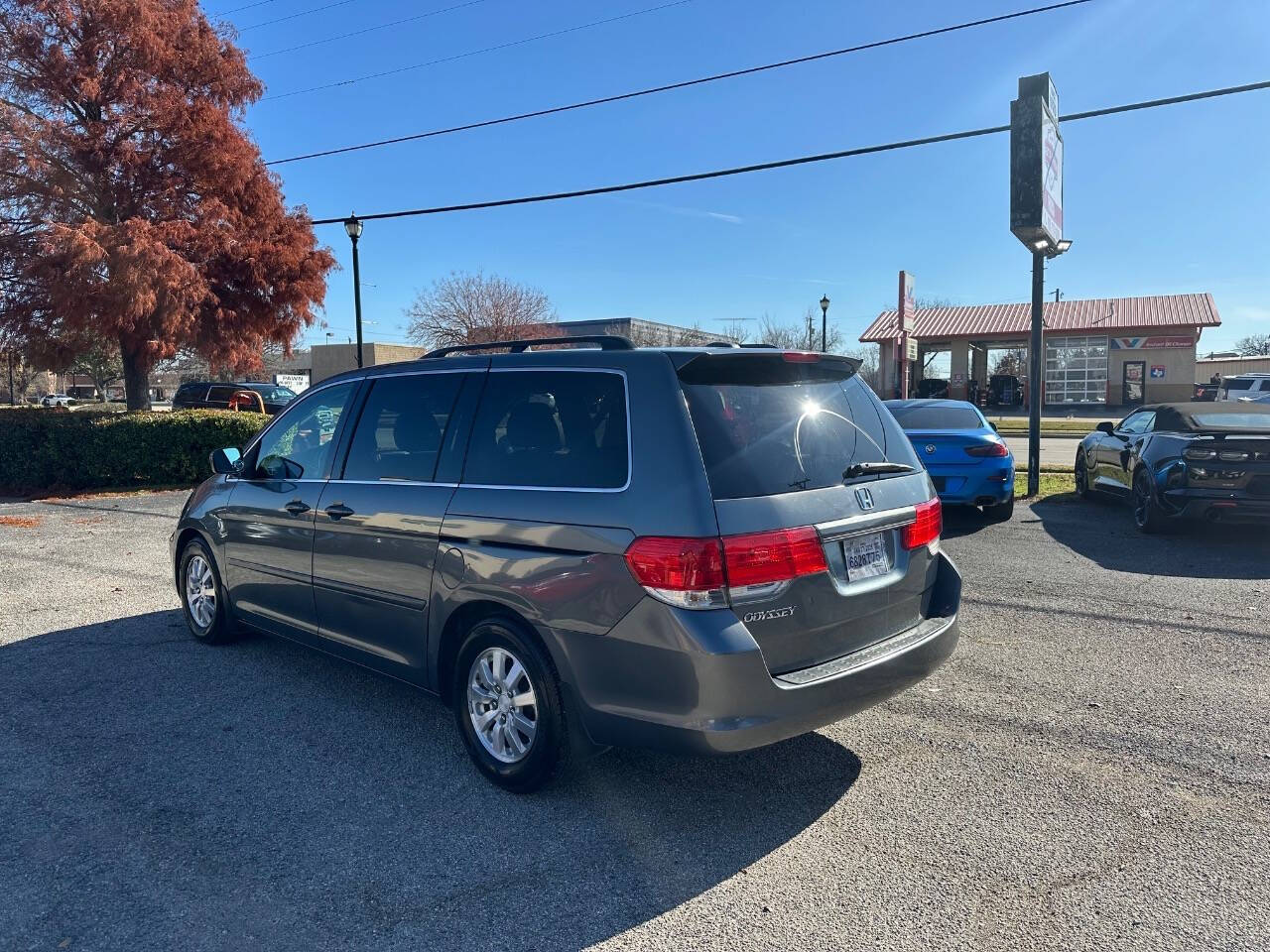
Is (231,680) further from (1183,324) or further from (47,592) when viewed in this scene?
(1183,324)

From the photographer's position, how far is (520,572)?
3527 mm

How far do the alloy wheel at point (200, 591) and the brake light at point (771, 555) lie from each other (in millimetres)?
4077

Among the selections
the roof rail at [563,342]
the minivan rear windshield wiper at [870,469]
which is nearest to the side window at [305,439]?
the roof rail at [563,342]

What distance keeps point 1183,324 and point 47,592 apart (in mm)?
44292

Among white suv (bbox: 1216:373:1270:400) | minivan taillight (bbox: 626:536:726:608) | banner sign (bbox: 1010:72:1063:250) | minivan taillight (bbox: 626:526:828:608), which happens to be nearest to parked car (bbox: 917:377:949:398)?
white suv (bbox: 1216:373:1270:400)

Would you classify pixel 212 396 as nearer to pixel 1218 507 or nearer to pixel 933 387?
pixel 1218 507

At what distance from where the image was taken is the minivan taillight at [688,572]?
10.1ft

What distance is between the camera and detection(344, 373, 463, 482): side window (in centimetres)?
423

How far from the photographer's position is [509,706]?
3699 mm

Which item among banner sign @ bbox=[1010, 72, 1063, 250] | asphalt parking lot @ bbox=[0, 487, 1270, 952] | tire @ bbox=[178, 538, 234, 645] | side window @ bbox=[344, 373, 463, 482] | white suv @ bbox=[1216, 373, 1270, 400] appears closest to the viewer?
asphalt parking lot @ bbox=[0, 487, 1270, 952]

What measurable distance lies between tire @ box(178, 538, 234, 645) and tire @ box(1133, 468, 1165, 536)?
8.62 m

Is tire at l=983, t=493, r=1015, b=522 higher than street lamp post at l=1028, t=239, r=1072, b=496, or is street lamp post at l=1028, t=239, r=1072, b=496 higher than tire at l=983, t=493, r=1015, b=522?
street lamp post at l=1028, t=239, r=1072, b=496

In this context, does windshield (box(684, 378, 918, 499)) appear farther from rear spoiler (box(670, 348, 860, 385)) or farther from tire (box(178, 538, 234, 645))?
tire (box(178, 538, 234, 645))

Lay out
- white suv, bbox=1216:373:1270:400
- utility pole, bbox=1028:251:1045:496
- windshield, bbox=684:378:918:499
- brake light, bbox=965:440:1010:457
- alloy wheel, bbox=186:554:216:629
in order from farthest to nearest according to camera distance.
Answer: white suv, bbox=1216:373:1270:400 → utility pole, bbox=1028:251:1045:496 → brake light, bbox=965:440:1010:457 → alloy wheel, bbox=186:554:216:629 → windshield, bbox=684:378:918:499
